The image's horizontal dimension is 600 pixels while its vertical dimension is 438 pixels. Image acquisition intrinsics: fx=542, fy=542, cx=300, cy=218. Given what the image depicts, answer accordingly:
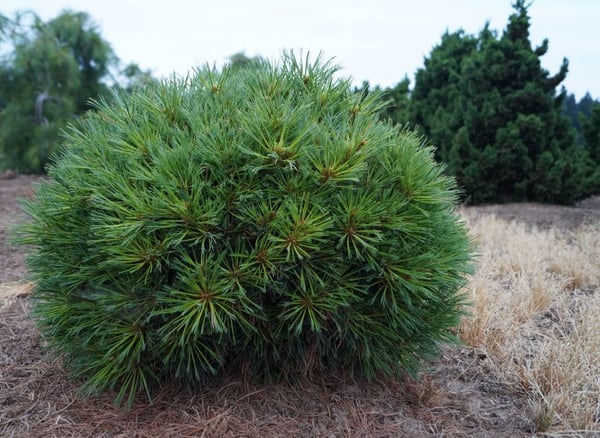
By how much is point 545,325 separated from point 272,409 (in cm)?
220

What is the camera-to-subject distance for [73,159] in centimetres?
233

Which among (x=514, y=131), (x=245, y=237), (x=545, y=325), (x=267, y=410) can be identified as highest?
(x=514, y=131)

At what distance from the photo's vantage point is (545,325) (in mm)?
3594

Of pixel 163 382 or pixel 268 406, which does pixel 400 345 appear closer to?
pixel 268 406

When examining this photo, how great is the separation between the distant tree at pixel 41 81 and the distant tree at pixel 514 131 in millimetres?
8713

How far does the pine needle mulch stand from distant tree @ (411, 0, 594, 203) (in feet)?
21.1

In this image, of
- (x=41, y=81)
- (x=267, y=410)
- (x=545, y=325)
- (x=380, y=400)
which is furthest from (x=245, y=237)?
(x=41, y=81)

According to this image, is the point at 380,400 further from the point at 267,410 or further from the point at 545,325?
the point at 545,325

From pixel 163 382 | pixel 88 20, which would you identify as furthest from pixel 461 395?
pixel 88 20

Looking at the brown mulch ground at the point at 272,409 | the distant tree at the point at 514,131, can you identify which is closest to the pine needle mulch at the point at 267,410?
the brown mulch ground at the point at 272,409

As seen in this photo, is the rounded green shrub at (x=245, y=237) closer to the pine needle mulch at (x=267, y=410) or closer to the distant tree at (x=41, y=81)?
the pine needle mulch at (x=267, y=410)

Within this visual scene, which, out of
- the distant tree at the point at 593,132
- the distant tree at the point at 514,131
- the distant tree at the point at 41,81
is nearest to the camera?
the distant tree at the point at 514,131

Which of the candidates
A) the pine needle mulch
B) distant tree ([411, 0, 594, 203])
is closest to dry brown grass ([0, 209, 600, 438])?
the pine needle mulch

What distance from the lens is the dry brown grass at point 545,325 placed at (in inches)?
96.0
